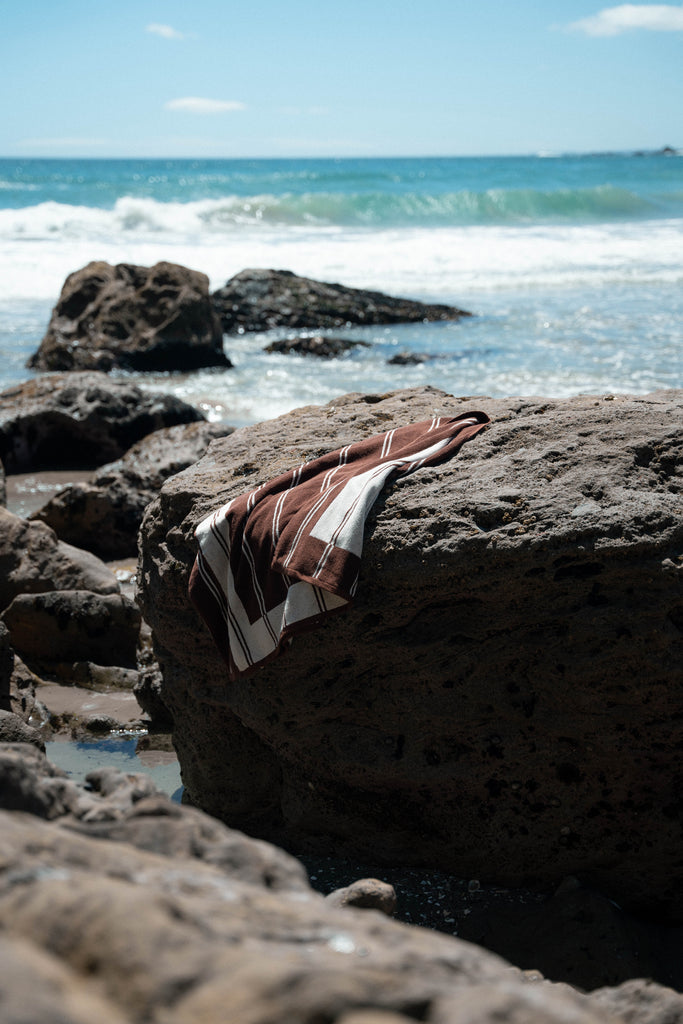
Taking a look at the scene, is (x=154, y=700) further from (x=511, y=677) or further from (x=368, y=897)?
(x=368, y=897)

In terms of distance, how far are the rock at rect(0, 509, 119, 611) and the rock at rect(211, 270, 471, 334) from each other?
1136 cm

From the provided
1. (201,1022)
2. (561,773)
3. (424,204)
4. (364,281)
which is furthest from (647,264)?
(201,1022)

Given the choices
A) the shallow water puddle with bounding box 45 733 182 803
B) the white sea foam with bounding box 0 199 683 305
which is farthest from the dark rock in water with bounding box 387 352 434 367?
the shallow water puddle with bounding box 45 733 182 803

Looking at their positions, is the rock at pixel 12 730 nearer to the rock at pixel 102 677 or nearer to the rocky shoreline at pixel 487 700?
the rocky shoreline at pixel 487 700

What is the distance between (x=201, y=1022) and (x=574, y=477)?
2517 mm

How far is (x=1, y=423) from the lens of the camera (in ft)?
30.0

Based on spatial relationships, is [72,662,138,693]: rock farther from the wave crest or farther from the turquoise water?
the turquoise water

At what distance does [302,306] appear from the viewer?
17.4 meters

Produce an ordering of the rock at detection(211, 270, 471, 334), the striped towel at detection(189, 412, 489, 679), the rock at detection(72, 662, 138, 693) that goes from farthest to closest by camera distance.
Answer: the rock at detection(211, 270, 471, 334) < the rock at detection(72, 662, 138, 693) < the striped towel at detection(189, 412, 489, 679)

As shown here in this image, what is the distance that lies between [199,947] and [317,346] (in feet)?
45.2

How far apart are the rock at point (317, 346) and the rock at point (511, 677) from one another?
36.2 feet

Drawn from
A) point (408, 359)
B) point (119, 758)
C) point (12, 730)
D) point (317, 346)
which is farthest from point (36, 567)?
point (317, 346)

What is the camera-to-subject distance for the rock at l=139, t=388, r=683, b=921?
10.3 feet

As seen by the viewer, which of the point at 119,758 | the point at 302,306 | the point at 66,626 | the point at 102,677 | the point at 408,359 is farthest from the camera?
the point at 302,306
